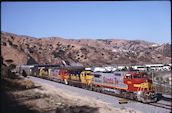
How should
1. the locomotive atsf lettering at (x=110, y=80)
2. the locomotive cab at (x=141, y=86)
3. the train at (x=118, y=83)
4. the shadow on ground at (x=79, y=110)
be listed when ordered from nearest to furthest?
1. the shadow on ground at (x=79, y=110)
2. the locomotive cab at (x=141, y=86)
3. the train at (x=118, y=83)
4. the locomotive atsf lettering at (x=110, y=80)

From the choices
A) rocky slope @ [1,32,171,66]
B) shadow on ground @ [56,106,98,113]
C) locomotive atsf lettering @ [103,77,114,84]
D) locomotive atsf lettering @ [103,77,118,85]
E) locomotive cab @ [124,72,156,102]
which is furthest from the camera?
rocky slope @ [1,32,171,66]

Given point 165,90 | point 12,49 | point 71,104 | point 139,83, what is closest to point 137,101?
point 139,83

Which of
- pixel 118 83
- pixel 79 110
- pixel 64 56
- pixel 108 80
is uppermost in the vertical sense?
pixel 64 56

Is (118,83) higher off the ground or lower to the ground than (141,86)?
lower

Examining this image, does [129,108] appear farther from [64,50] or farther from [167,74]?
[64,50]

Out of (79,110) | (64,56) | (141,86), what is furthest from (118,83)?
(64,56)

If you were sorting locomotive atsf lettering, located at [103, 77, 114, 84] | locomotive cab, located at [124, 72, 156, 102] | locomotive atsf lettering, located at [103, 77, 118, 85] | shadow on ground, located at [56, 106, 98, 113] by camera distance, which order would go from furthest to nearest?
locomotive atsf lettering, located at [103, 77, 114, 84] → locomotive atsf lettering, located at [103, 77, 118, 85] → locomotive cab, located at [124, 72, 156, 102] → shadow on ground, located at [56, 106, 98, 113]

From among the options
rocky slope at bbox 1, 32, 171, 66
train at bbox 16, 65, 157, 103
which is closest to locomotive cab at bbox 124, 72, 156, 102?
train at bbox 16, 65, 157, 103

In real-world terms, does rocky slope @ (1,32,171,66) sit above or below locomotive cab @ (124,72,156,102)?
above

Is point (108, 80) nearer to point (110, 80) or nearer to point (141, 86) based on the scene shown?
point (110, 80)

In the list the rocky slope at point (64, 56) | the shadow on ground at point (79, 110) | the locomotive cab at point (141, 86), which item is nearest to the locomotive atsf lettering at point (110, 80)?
the locomotive cab at point (141, 86)

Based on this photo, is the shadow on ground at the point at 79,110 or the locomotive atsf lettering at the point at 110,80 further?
the locomotive atsf lettering at the point at 110,80

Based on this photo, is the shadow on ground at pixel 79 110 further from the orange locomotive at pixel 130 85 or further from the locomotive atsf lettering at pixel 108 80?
the locomotive atsf lettering at pixel 108 80

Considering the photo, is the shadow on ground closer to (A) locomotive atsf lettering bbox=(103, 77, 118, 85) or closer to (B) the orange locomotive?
(B) the orange locomotive
